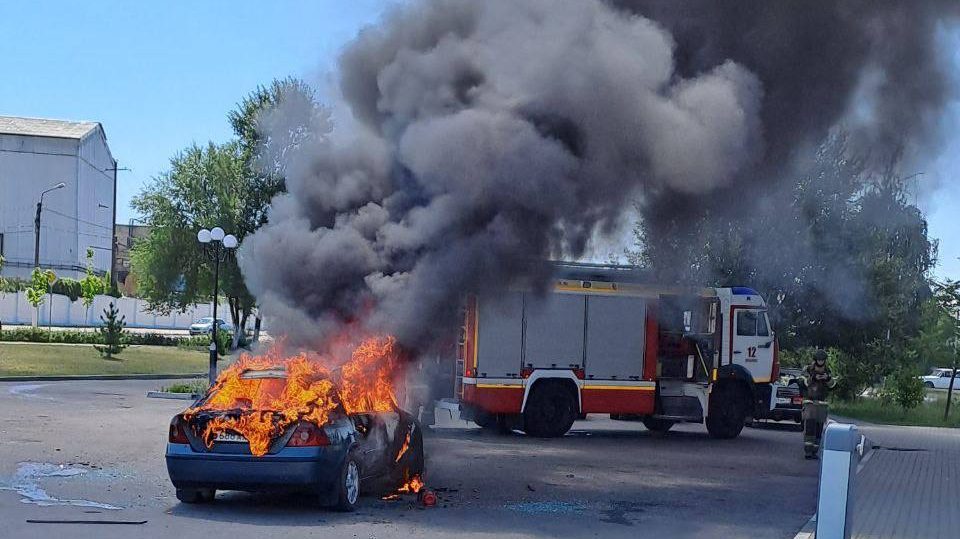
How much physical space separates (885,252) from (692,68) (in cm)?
1838

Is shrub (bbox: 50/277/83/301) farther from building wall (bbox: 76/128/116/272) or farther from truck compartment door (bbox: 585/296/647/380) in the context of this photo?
truck compartment door (bbox: 585/296/647/380)

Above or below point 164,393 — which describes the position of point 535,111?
above

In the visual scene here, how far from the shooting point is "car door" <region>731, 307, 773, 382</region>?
63.8 feet

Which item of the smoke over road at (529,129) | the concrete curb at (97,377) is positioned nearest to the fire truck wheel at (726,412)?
the smoke over road at (529,129)

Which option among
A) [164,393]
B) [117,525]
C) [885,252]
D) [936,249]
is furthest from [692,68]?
[936,249]

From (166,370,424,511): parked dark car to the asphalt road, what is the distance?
0.89 feet

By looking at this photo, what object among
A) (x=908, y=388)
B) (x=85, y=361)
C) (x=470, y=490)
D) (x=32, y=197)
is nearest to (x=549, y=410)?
(x=470, y=490)

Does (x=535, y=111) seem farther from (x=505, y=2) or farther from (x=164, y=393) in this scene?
(x=164, y=393)

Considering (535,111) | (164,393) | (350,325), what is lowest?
(164,393)

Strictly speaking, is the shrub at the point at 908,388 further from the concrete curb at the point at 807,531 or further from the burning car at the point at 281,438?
the burning car at the point at 281,438

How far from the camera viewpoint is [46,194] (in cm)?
6850

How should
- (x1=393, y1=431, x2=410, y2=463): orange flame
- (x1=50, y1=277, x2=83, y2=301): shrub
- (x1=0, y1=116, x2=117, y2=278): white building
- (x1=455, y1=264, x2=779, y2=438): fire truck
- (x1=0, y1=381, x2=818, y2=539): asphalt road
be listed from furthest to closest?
(x1=0, y1=116, x2=117, y2=278): white building, (x1=50, y1=277, x2=83, y2=301): shrub, (x1=455, y1=264, x2=779, y2=438): fire truck, (x1=393, y1=431, x2=410, y2=463): orange flame, (x1=0, y1=381, x2=818, y2=539): asphalt road

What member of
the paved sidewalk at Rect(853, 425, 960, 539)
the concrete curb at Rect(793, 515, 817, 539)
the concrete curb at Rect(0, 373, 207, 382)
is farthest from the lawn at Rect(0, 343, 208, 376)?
the concrete curb at Rect(793, 515, 817, 539)

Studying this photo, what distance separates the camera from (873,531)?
10.1 m
